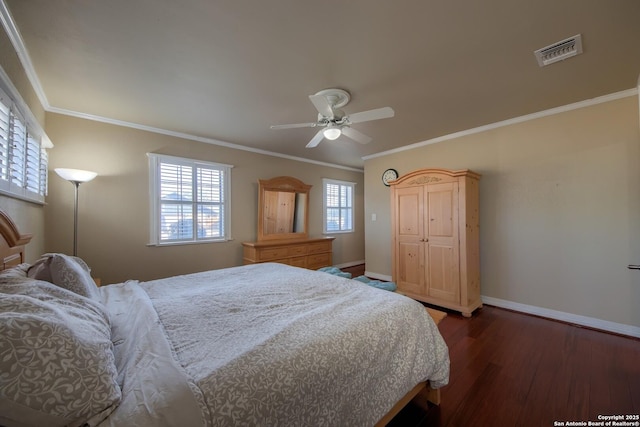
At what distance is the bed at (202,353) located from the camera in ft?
2.20

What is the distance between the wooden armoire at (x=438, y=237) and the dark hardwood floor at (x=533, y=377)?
58 centimetres

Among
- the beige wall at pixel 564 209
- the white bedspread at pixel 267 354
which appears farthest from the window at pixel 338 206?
the white bedspread at pixel 267 354

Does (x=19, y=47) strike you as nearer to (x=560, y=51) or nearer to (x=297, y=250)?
(x=297, y=250)

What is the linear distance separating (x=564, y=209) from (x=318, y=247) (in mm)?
3584

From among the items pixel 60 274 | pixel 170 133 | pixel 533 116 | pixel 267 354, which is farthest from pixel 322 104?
pixel 533 116

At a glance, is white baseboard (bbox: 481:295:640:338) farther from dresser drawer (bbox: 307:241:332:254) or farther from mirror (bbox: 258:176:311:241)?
mirror (bbox: 258:176:311:241)

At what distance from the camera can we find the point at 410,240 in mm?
3648

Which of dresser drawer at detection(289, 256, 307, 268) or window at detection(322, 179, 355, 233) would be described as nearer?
dresser drawer at detection(289, 256, 307, 268)

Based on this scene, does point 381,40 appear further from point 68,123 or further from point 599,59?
point 68,123

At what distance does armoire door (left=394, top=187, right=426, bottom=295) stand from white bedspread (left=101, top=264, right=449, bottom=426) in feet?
6.52

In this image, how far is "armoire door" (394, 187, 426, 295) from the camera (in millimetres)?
3520

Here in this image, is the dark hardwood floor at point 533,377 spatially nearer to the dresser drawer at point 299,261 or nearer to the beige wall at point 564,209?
the beige wall at point 564,209

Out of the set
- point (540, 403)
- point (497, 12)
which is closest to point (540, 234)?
point (540, 403)

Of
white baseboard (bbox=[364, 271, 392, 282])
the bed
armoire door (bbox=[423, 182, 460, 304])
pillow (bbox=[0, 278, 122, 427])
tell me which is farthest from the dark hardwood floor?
white baseboard (bbox=[364, 271, 392, 282])
